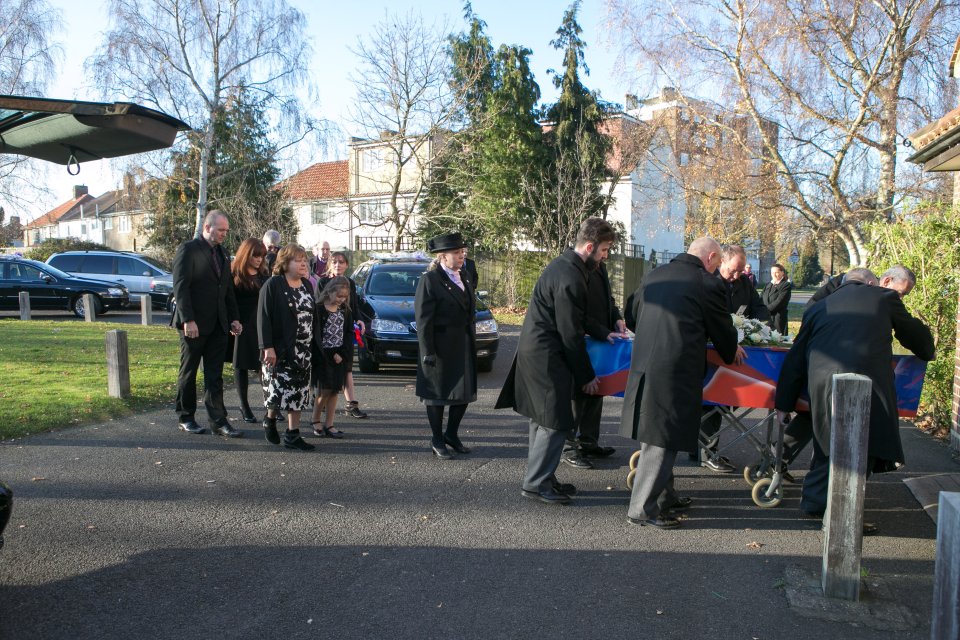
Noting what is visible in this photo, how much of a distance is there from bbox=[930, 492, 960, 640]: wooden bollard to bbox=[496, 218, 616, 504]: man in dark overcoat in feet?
9.38

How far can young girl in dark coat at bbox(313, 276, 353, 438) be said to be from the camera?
721 centimetres

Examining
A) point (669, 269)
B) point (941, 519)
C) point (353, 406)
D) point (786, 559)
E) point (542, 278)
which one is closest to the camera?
point (941, 519)

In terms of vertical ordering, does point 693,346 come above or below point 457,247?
below

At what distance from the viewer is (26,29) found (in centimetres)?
2942

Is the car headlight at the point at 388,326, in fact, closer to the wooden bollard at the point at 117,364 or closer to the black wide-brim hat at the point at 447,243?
the wooden bollard at the point at 117,364

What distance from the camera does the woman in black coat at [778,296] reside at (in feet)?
39.2

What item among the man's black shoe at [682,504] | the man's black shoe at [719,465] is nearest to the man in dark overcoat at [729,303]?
→ the man's black shoe at [719,465]

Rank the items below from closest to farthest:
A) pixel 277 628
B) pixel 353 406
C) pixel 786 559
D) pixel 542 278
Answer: pixel 277 628 → pixel 786 559 → pixel 542 278 → pixel 353 406

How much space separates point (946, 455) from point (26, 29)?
1352 inches

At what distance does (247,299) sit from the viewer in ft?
26.0

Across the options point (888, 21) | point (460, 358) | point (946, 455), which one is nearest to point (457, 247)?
point (460, 358)

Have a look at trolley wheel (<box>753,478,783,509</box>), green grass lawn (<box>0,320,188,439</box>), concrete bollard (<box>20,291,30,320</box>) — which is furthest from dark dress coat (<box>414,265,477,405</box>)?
concrete bollard (<box>20,291,30,320</box>)

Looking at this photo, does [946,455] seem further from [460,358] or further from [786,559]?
[460,358]

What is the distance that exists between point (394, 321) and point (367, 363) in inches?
35.7
